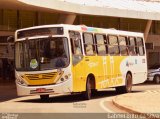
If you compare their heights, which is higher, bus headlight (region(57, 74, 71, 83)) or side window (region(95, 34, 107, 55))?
side window (region(95, 34, 107, 55))

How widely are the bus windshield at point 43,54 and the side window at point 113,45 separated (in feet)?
15.9

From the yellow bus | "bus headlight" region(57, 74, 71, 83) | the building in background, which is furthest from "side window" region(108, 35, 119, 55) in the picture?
the building in background

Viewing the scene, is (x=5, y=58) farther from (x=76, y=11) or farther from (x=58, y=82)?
(x=58, y=82)

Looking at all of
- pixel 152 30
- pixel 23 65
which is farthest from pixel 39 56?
pixel 152 30

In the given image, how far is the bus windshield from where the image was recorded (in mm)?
22047

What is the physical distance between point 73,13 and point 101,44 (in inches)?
555

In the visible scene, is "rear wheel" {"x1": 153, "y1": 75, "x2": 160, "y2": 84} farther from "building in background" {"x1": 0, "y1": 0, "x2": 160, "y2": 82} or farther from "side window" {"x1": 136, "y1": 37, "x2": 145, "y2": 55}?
"side window" {"x1": 136, "y1": 37, "x2": 145, "y2": 55}

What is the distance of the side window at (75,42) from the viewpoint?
22672mm

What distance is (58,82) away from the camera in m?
22.0

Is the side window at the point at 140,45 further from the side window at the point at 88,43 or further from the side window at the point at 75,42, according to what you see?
the side window at the point at 75,42

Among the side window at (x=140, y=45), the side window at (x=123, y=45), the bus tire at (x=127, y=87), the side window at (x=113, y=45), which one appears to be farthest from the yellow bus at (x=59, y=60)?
the side window at (x=140, y=45)

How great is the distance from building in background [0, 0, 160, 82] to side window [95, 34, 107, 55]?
7.35 metres

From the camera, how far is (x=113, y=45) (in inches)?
1065

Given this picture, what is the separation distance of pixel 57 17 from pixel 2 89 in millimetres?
10850
